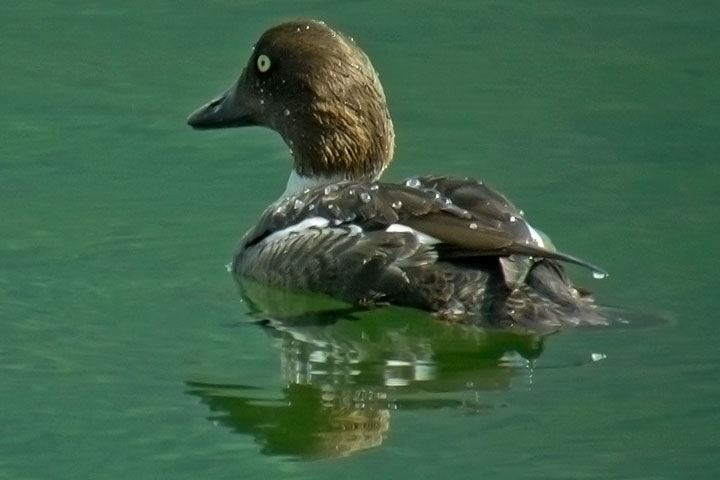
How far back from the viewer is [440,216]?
9.94 m

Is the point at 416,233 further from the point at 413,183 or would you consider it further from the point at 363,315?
the point at 413,183

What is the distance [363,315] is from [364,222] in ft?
1.55

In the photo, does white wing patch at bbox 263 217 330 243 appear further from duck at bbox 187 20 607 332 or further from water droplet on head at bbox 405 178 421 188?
water droplet on head at bbox 405 178 421 188

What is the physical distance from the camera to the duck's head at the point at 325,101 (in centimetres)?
1138

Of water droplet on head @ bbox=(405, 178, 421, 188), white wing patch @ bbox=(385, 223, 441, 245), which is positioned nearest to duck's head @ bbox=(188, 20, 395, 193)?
water droplet on head @ bbox=(405, 178, 421, 188)

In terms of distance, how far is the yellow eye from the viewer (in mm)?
11501

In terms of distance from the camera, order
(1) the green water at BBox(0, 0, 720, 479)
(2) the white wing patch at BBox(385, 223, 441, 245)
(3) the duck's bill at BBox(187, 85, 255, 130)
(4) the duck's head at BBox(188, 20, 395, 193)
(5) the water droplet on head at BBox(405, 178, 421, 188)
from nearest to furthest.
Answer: (1) the green water at BBox(0, 0, 720, 479) < (2) the white wing patch at BBox(385, 223, 441, 245) < (5) the water droplet on head at BBox(405, 178, 421, 188) < (4) the duck's head at BBox(188, 20, 395, 193) < (3) the duck's bill at BBox(187, 85, 255, 130)

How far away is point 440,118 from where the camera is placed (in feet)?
43.3

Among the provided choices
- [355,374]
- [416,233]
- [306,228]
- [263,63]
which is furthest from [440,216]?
[263,63]

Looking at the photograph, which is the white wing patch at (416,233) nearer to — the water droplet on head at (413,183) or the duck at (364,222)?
the duck at (364,222)

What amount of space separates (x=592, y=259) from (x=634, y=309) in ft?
2.54

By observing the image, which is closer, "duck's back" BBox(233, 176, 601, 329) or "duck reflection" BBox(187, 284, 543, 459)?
"duck reflection" BBox(187, 284, 543, 459)

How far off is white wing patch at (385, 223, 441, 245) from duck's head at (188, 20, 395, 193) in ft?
4.59

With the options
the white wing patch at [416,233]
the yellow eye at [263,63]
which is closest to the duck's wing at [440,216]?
the white wing patch at [416,233]
